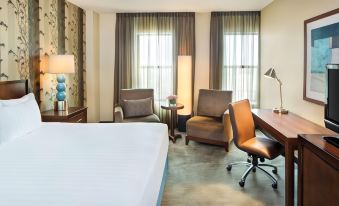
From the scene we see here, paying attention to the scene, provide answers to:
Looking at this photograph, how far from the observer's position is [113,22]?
238 inches

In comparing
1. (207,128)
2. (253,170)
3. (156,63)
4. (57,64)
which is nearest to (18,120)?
(57,64)

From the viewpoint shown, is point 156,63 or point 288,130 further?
point 156,63

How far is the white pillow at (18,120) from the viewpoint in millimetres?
2523

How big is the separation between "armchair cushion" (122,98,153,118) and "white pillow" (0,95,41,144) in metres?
2.04

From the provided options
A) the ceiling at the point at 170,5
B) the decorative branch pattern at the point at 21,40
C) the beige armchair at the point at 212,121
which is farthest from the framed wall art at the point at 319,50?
the decorative branch pattern at the point at 21,40

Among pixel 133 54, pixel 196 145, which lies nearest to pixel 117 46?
pixel 133 54

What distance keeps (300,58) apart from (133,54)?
334 cm

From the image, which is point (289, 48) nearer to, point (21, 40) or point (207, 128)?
point (207, 128)

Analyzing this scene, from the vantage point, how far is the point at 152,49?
604cm

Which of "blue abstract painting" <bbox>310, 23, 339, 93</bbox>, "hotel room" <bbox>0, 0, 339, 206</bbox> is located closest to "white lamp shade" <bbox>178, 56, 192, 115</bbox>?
"hotel room" <bbox>0, 0, 339, 206</bbox>

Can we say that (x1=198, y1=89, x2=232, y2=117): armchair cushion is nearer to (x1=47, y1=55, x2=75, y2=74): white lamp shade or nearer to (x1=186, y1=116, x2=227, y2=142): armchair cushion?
(x1=186, y1=116, x2=227, y2=142): armchair cushion

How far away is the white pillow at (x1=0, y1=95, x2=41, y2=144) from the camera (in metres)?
2.52

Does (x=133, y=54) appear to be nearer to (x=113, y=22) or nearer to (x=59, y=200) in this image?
(x=113, y=22)

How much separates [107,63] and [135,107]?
63.2 inches
